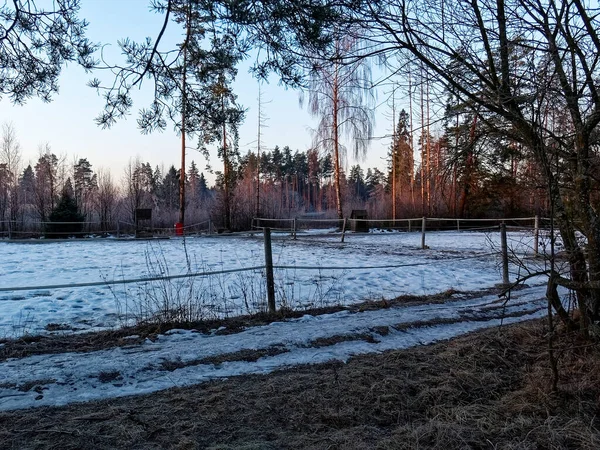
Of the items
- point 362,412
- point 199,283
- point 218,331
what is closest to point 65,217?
point 199,283

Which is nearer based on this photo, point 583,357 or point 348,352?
point 583,357

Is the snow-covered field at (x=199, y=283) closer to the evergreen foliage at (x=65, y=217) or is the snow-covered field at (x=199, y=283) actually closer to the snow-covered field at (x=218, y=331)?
the snow-covered field at (x=218, y=331)

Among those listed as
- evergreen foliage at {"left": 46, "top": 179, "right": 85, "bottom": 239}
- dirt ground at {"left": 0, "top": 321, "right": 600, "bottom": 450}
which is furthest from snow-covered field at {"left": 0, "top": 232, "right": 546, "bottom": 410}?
evergreen foliage at {"left": 46, "top": 179, "right": 85, "bottom": 239}

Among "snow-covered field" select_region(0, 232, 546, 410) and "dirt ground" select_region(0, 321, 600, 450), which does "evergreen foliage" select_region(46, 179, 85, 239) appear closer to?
"snow-covered field" select_region(0, 232, 546, 410)

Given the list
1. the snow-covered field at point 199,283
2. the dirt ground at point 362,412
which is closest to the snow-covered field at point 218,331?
the snow-covered field at point 199,283

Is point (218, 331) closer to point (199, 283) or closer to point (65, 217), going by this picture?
point (199, 283)

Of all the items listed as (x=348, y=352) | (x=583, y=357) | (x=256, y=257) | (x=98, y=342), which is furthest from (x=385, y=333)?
(x=256, y=257)

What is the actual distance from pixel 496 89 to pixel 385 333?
2985 mm

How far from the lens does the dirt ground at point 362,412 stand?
2799 millimetres

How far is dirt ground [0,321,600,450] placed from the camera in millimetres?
2799

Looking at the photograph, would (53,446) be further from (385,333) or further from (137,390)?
(385,333)

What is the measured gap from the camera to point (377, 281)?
31.1 feet

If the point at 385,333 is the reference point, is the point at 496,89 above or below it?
above

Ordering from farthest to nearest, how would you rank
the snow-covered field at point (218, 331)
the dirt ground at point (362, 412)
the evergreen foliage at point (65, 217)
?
the evergreen foliage at point (65, 217), the snow-covered field at point (218, 331), the dirt ground at point (362, 412)
